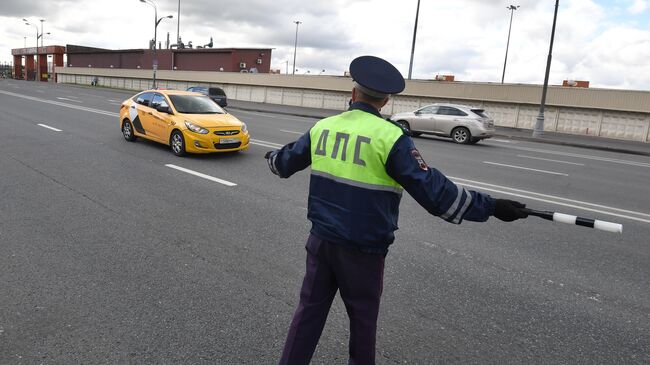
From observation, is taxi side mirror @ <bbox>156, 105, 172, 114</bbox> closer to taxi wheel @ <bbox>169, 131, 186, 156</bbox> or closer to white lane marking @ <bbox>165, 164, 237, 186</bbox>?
taxi wheel @ <bbox>169, 131, 186, 156</bbox>

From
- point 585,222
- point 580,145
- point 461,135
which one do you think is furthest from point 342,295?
point 580,145

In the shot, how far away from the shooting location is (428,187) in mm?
2197

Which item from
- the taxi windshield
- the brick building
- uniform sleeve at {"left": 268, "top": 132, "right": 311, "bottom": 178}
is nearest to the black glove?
uniform sleeve at {"left": 268, "top": 132, "right": 311, "bottom": 178}

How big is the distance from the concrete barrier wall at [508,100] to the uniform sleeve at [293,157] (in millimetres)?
25124

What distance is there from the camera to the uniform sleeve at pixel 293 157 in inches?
102

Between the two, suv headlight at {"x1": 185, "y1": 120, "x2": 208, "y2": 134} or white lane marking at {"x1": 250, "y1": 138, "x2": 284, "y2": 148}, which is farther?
white lane marking at {"x1": 250, "y1": 138, "x2": 284, "y2": 148}

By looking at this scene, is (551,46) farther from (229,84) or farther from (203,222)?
(229,84)

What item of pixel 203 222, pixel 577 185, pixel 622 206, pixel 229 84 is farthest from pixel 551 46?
pixel 229 84

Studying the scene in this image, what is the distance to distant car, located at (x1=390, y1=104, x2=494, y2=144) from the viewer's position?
17.5 meters

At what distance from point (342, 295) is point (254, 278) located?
182cm

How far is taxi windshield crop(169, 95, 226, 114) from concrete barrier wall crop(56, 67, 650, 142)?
66.0 feet

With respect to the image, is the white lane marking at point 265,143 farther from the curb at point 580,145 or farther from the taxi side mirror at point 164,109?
the curb at point 580,145

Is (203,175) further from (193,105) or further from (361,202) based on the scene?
(361,202)

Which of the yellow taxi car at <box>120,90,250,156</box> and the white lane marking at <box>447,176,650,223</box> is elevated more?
the yellow taxi car at <box>120,90,250,156</box>
